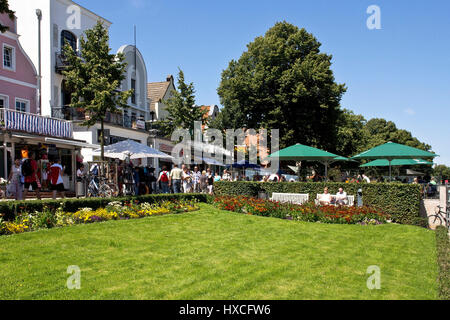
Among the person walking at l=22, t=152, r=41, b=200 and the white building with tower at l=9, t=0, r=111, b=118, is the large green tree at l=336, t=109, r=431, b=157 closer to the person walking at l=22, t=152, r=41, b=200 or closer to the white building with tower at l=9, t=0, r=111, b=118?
the white building with tower at l=9, t=0, r=111, b=118

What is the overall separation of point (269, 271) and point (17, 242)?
523 cm

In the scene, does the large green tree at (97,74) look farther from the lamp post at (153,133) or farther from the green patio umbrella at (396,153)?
the green patio umbrella at (396,153)

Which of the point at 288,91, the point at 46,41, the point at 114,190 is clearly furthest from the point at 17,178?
the point at 288,91

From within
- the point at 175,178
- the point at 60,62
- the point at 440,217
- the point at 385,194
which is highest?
the point at 60,62

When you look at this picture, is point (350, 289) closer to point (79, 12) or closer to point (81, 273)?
point (81, 273)

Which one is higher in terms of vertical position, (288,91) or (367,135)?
(288,91)

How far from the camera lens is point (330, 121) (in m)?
33.0

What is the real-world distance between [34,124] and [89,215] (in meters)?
12.1

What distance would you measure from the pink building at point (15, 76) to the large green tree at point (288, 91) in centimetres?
1616

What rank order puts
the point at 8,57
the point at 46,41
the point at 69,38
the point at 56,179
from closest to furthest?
the point at 56,179
the point at 8,57
the point at 46,41
the point at 69,38

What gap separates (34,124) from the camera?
19906 millimetres

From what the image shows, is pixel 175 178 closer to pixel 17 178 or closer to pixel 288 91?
pixel 17 178

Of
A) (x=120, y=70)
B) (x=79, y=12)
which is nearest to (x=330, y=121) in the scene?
(x=120, y=70)
